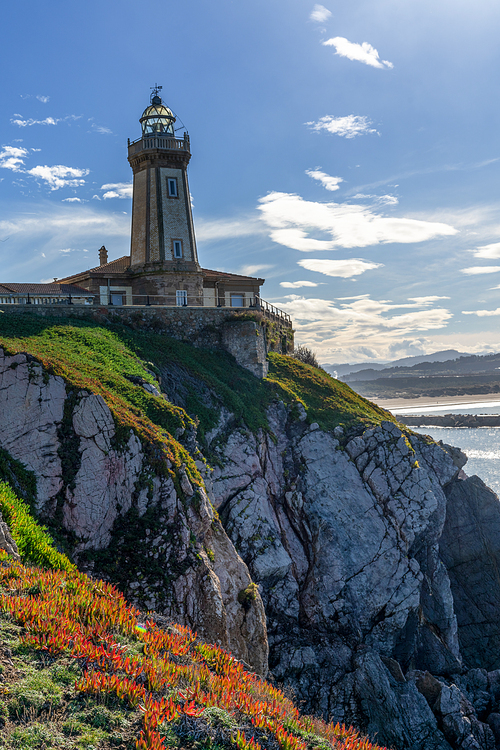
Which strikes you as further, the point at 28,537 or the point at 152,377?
the point at 152,377

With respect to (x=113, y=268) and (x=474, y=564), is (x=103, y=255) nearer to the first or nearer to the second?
(x=113, y=268)

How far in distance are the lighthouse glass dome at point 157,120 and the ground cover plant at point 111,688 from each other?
3649 centimetres

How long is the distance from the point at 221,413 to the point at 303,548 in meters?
7.67

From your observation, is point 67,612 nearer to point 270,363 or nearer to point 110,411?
A: point 110,411

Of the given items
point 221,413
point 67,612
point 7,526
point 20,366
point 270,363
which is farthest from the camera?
point 270,363

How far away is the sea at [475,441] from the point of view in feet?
174

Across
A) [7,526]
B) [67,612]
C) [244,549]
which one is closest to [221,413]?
[244,549]

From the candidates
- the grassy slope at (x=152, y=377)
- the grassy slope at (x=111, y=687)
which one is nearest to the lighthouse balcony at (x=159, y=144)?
the grassy slope at (x=152, y=377)

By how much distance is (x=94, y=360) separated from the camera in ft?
64.7

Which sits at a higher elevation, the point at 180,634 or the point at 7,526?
the point at 7,526

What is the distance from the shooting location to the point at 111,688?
5.77 meters

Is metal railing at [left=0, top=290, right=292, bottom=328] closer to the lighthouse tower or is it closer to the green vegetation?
the lighthouse tower

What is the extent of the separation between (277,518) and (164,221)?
23579mm

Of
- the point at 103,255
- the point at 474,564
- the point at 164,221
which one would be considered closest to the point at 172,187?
the point at 164,221
